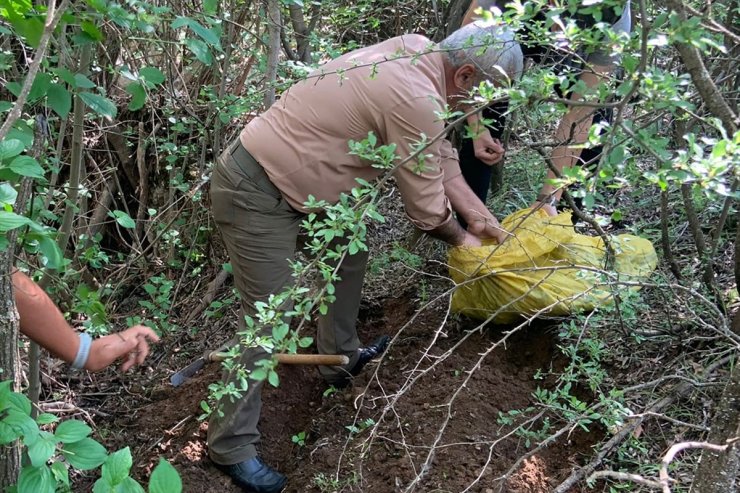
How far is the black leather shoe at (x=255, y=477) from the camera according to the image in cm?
289

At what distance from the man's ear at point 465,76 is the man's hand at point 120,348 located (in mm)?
1449

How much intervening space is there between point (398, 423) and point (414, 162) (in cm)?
96

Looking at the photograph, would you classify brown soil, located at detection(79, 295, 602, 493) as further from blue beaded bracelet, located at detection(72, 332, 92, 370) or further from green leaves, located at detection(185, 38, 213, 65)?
green leaves, located at detection(185, 38, 213, 65)

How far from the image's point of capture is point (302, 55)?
160 inches

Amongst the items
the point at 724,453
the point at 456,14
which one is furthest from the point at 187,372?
the point at 724,453

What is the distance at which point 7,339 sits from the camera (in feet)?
5.42

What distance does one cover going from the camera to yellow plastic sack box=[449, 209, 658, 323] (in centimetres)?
280

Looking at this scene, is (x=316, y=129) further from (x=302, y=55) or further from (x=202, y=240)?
(x=202, y=240)

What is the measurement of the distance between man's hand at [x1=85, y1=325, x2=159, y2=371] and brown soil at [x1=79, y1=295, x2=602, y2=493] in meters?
0.77

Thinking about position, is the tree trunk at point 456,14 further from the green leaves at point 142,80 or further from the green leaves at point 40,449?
the green leaves at point 40,449

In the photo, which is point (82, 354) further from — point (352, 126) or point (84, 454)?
point (352, 126)

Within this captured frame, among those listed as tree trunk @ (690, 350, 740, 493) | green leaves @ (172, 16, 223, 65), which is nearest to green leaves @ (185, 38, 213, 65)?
green leaves @ (172, 16, 223, 65)

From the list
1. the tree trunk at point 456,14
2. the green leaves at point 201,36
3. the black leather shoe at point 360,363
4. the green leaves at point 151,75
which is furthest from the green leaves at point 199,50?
the tree trunk at point 456,14

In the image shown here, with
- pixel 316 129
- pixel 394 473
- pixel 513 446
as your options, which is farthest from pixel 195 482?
pixel 316 129
